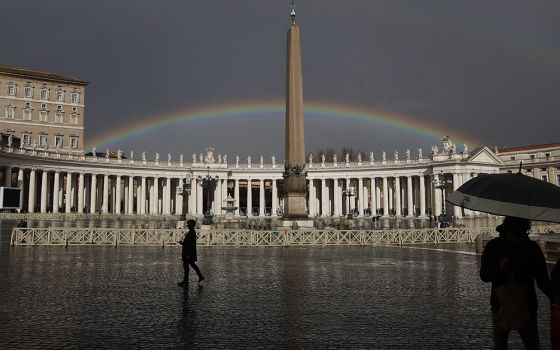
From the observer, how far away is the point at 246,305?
31.8ft

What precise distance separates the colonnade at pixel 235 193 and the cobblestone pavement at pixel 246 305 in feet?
206

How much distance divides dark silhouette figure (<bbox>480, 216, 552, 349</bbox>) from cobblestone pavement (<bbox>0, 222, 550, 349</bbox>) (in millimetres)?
1962

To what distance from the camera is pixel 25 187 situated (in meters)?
75.4

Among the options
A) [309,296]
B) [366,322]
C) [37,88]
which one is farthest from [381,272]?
[37,88]

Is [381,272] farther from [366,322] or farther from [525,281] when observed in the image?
[525,281]

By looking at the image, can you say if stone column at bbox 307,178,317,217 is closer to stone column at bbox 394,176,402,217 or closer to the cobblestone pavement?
stone column at bbox 394,176,402,217

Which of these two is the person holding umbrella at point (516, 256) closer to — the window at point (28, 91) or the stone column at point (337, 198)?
the window at point (28, 91)

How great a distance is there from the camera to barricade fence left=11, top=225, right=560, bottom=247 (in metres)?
24.1

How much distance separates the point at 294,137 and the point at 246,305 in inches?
879

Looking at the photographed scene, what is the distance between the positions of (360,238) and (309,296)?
622 inches

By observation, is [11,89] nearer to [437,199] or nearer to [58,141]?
[58,141]

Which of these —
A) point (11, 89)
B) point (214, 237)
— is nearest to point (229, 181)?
point (11, 89)

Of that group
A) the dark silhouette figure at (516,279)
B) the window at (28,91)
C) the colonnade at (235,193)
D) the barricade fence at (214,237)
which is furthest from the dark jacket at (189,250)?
the window at (28,91)

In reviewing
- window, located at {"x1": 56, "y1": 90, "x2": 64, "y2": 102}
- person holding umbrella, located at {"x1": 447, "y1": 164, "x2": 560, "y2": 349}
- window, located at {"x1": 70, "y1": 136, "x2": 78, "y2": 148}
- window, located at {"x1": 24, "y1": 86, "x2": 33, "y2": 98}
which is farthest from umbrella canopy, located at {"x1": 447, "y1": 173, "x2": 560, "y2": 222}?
window, located at {"x1": 56, "y1": 90, "x2": 64, "y2": 102}
